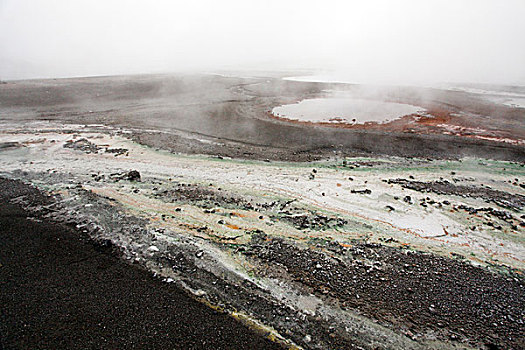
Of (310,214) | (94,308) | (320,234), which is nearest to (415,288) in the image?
(320,234)

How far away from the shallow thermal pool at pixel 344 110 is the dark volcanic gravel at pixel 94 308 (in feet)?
53.7

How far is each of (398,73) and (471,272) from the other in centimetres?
4781

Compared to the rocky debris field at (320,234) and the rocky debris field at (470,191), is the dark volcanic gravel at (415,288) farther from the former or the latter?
the rocky debris field at (470,191)

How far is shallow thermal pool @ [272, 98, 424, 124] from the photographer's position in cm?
1953

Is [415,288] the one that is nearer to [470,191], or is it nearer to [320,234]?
[320,234]

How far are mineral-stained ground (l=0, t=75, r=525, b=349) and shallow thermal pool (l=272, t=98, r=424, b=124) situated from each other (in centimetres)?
205

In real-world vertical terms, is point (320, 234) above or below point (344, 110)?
below

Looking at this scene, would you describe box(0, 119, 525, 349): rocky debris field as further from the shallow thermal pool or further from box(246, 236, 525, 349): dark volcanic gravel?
the shallow thermal pool

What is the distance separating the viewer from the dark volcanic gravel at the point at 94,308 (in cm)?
414

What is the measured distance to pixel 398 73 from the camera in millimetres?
45312

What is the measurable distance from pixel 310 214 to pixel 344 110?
16032 millimetres

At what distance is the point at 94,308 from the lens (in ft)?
15.1

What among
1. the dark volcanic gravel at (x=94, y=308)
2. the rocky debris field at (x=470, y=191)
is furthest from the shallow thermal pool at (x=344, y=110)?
the dark volcanic gravel at (x=94, y=308)

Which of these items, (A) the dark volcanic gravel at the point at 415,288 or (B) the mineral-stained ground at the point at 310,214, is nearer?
(A) the dark volcanic gravel at the point at 415,288
